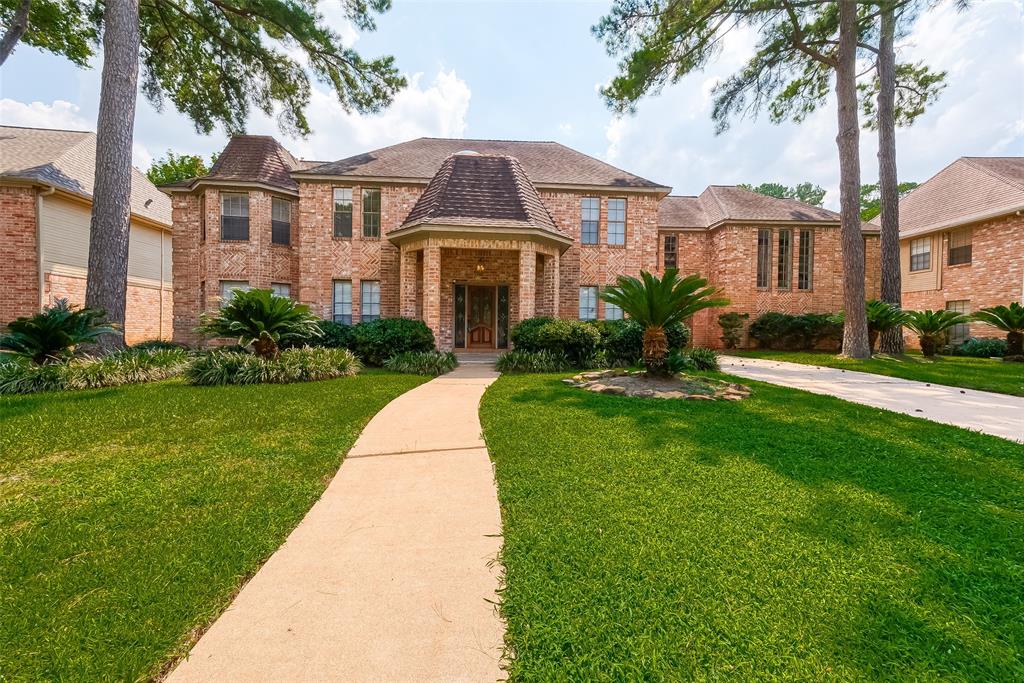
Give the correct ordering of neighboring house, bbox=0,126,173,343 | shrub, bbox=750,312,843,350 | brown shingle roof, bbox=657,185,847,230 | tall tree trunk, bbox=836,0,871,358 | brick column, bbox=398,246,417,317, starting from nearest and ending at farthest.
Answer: brick column, bbox=398,246,417,317, tall tree trunk, bbox=836,0,871,358, neighboring house, bbox=0,126,173,343, shrub, bbox=750,312,843,350, brown shingle roof, bbox=657,185,847,230

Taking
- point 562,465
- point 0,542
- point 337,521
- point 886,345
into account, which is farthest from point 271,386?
point 886,345

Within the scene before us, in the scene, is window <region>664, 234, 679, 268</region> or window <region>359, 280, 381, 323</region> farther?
window <region>664, 234, 679, 268</region>

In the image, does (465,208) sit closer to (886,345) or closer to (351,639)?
(351,639)

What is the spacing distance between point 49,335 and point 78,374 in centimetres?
153

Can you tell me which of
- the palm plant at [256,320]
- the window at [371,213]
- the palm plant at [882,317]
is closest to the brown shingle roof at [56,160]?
the window at [371,213]

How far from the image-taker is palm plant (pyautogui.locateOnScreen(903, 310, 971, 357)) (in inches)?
500

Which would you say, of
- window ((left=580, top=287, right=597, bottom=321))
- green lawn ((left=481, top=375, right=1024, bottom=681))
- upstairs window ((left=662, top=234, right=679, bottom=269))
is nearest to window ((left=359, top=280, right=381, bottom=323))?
window ((left=580, top=287, right=597, bottom=321))

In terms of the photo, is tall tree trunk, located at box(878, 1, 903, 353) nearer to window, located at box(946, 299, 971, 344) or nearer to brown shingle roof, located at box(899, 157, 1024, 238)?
brown shingle roof, located at box(899, 157, 1024, 238)

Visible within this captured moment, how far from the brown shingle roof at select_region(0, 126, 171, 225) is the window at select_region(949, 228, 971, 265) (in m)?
33.6

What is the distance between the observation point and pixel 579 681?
4.87ft

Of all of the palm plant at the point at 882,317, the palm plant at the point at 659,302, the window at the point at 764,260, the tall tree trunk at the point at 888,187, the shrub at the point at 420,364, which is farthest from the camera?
the window at the point at 764,260

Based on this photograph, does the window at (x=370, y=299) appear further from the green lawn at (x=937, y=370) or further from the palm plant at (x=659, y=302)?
the green lawn at (x=937, y=370)

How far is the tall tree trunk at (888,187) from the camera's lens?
44.9 feet

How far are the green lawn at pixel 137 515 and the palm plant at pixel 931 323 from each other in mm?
16601
